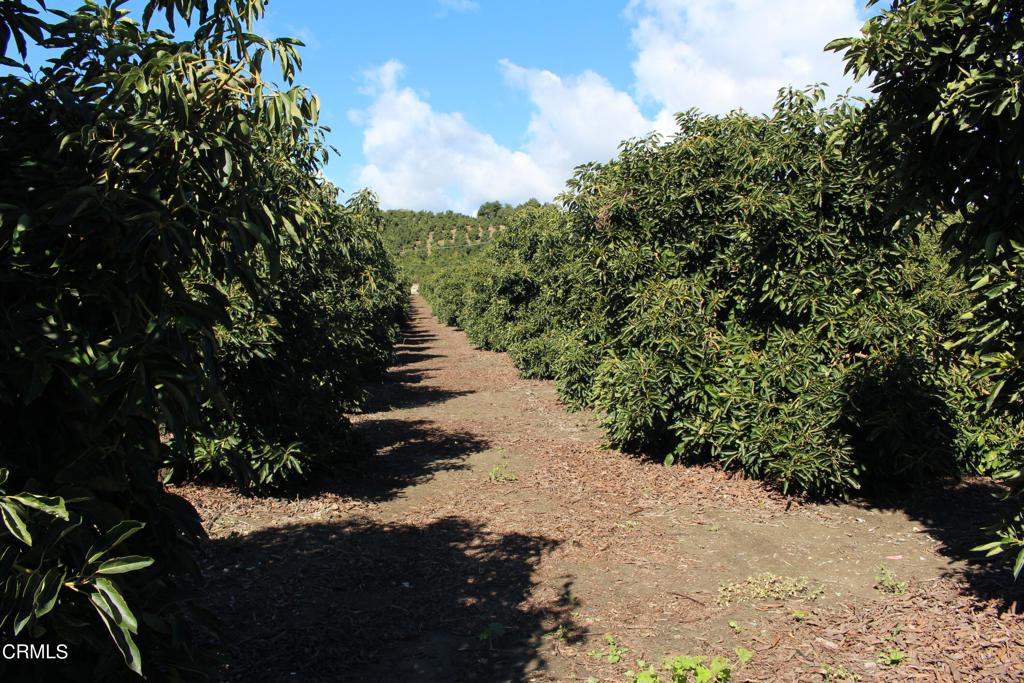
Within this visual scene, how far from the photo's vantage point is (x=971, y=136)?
388 cm

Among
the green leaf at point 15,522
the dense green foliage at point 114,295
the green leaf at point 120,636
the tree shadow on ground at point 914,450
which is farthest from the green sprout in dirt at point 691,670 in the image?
the green leaf at point 15,522

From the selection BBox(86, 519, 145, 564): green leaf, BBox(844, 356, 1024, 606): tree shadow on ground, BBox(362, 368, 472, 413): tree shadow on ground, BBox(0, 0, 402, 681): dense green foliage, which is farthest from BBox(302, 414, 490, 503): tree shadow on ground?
BBox(86, 519, 145, 564): green leaf

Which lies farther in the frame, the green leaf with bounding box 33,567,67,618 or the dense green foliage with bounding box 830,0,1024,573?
the dense green foliage with bounding box 830,0,1024,573

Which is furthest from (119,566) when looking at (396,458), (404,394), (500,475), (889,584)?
(404,394)

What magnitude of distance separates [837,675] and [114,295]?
13.0ft

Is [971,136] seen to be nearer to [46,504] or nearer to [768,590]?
[768,590]

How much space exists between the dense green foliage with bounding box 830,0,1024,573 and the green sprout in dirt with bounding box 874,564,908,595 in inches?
42.5

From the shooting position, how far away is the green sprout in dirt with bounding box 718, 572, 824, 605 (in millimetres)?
4918

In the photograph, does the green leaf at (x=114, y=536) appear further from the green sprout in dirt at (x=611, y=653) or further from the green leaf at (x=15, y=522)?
the green sprout in dirt at (x=611, y=653)

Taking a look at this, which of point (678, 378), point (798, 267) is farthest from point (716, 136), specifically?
point (678, 378)

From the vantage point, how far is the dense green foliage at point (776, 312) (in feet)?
21.2

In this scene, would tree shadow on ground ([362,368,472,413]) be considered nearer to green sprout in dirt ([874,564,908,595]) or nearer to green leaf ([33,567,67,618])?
green sprout in dirt ([874,564,908,595])

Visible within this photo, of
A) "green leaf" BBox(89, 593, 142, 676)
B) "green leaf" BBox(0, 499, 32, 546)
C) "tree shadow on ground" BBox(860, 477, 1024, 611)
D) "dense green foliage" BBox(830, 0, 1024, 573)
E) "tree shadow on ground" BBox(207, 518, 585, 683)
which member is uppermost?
"dense green foliage" BBox(830, 0, 1024, 573)

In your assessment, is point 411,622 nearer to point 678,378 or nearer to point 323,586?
point 323,586
